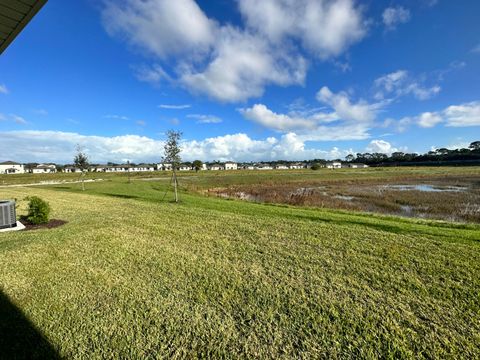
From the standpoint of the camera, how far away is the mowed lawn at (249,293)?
3.55m

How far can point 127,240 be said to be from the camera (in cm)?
832

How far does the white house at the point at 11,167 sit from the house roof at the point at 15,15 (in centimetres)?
17297

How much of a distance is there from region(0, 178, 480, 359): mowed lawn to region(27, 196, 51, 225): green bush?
1.64m

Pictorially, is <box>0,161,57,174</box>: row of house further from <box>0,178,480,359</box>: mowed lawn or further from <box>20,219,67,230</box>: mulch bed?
<box>0,178,480,359</box>: mowed lawn

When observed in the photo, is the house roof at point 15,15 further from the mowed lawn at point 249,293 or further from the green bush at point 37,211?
the green bush at point 37,211

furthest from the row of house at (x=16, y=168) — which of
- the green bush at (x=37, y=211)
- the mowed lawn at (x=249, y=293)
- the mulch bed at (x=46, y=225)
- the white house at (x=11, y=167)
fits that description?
the mowed lawn at (x=249, y=293)

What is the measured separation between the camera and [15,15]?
315cm

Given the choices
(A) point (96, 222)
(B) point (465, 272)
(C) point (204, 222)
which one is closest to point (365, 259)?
(B) point (465, 272)

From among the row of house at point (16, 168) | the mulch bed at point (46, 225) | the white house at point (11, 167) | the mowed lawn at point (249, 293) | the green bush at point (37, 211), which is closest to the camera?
the mowed lawn at point (249, 293)

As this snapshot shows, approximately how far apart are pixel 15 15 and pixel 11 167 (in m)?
179

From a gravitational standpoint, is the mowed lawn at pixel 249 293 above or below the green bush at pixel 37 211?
below

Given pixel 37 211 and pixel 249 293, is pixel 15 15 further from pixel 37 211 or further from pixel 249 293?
pixel 37 211

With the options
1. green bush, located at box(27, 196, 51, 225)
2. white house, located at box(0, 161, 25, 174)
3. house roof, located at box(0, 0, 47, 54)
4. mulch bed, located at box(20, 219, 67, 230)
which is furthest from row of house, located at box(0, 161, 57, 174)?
house roof, located at box(0, 0, 47, 54)

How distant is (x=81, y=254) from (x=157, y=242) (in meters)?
2.08
